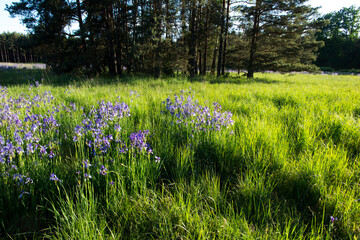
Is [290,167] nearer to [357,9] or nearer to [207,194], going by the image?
[207,194]

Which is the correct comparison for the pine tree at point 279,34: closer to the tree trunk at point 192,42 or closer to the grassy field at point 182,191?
the tree trunk at point 192,42

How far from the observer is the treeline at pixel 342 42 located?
5119 centimetres

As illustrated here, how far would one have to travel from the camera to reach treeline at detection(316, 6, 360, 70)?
5119 centimetres

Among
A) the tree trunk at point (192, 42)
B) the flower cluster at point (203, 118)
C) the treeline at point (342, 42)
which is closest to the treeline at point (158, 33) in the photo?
the tree trunk at point (192, 42)

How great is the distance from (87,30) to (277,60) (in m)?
12.5

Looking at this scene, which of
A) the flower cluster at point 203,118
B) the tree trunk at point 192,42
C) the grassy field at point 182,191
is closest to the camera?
the grassy field at point 182,191

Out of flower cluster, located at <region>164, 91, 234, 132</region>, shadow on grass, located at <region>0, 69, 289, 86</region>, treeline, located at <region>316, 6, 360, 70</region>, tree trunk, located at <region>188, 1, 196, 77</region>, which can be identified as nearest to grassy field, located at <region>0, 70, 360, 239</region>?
flower cluster, located at <region>164, 91, 234, 132</region>

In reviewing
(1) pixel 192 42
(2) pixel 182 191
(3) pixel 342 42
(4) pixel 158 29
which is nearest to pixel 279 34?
(1) pixel 192 42

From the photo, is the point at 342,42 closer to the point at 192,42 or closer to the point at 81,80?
the point at 192,42

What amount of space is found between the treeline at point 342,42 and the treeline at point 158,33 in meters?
46.3

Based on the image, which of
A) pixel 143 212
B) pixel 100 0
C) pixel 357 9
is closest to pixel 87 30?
pixel 100 0

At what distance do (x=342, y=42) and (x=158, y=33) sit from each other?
69722 millimetres

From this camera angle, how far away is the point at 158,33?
10250 mm

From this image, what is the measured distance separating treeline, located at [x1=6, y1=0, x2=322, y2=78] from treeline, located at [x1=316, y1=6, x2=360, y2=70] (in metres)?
46.3
